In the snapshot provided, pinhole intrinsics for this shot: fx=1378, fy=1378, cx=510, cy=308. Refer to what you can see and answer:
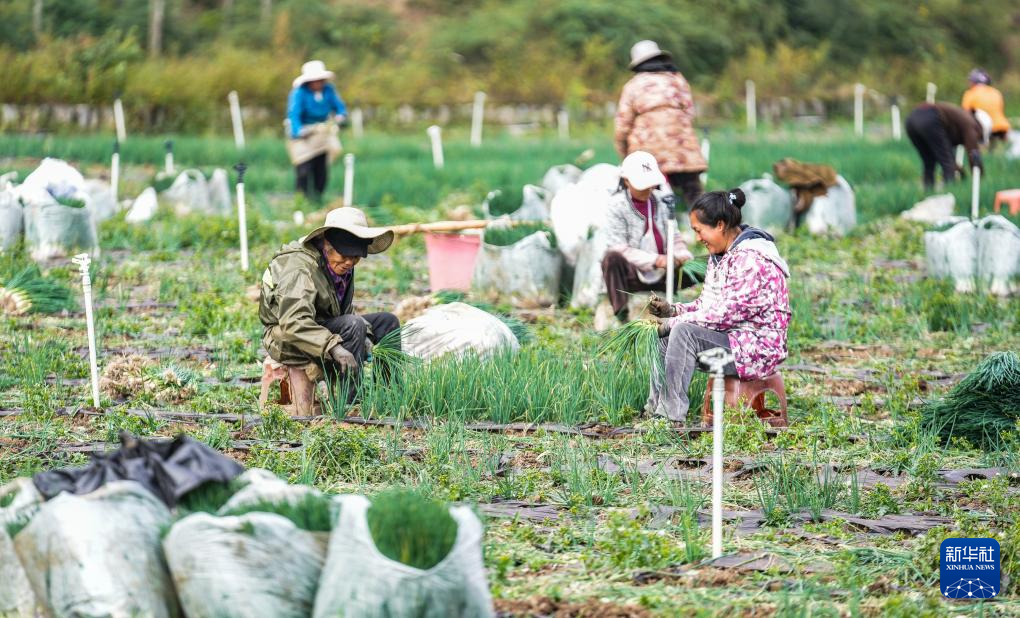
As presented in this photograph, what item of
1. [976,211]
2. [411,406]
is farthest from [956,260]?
[411,406]

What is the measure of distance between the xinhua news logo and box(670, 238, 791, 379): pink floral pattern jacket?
188 cm

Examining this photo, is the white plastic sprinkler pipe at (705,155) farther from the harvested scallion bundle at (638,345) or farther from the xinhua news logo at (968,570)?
the xinhua news logo at (968,570)

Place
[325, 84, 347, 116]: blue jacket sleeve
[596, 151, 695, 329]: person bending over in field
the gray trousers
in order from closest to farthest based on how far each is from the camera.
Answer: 1. the gray trousers
2. [596, 151, 695, 329]: person bending over in field
3. [325, 84, 347, 116]: blue jacket sleeve

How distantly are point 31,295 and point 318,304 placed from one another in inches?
113

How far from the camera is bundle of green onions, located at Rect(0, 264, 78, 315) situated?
7.72 meters

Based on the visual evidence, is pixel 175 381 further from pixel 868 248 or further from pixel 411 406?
pixel 868 248

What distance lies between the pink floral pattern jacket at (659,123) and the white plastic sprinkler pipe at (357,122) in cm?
1272

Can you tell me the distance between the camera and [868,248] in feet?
34.4

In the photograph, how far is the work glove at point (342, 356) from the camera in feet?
17.9

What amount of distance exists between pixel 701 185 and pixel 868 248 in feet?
5.37

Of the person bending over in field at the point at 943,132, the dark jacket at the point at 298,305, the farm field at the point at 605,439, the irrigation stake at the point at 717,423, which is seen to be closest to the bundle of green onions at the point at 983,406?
the farm field at the point at 605,439

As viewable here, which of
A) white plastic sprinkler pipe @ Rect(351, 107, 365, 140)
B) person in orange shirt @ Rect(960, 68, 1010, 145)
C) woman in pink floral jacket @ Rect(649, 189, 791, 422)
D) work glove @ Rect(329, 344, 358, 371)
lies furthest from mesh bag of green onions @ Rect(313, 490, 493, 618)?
white plastic sprinkler pipe @ Rect(351, 107, 365, 140)

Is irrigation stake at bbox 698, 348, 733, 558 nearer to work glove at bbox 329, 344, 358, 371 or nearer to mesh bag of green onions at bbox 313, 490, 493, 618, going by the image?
mesh bag of green onions at bbox 313, 490, 493, 618

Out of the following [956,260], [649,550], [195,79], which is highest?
[195,79]
